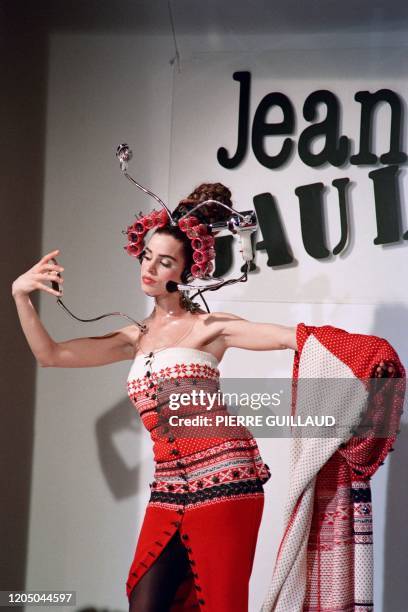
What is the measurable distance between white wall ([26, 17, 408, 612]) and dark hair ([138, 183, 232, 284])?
675mm

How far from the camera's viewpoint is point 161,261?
240 centimetres

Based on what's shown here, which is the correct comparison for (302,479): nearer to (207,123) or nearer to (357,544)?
(357,544)

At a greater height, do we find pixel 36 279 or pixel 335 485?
pixel 36 279

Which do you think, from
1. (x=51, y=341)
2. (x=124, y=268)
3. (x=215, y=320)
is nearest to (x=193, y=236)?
(x=215, y=320)

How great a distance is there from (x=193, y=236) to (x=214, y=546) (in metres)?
0.83

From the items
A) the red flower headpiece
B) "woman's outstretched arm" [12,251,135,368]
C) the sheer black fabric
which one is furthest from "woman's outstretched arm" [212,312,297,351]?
the sheer black fabric

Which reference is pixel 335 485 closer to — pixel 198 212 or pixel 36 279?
pixel 198 212

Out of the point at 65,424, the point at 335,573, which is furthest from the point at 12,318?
the point at 335,573

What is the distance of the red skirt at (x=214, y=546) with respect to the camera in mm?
2221

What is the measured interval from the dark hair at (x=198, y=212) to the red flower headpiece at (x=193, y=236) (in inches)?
0.8

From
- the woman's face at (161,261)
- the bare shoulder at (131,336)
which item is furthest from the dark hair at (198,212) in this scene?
the bare shoulder at (131,336)

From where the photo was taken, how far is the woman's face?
7.86 feet

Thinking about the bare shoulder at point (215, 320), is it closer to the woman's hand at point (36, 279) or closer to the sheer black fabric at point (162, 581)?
the woman's hand at point (36, 279)

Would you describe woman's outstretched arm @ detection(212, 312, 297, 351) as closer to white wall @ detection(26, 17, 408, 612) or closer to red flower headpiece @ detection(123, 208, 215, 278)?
red flower headpiece @ detection(123, 208, 215, 278)
